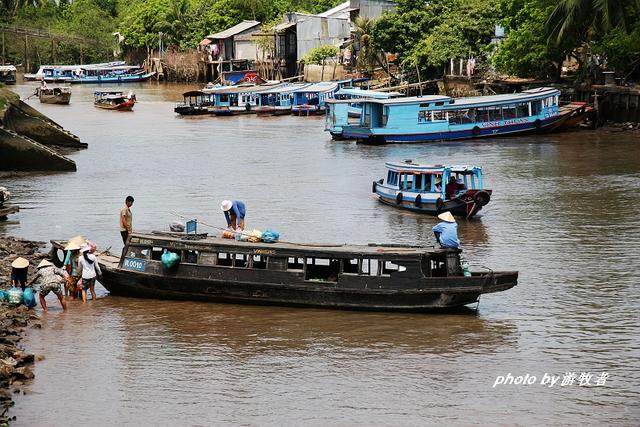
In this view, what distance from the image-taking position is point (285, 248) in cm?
1908

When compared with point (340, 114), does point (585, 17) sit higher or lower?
higher

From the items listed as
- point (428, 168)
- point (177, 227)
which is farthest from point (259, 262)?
point (428, 168)

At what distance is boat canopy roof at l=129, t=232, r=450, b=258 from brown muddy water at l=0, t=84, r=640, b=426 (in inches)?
42.0

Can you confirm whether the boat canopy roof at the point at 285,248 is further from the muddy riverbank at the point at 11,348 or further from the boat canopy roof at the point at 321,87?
the boat canopy roof at the point at 321,87

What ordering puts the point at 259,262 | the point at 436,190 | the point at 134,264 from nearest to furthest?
the point at 259,262
the point at 134,264
the point at 436,190

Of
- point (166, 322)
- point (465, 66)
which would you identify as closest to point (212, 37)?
point (465, 66)

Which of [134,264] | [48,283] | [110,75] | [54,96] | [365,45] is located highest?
[365,45]

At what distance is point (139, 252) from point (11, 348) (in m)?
3.69

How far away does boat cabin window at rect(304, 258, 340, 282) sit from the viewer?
1917 cm

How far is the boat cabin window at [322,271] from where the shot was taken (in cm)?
1917

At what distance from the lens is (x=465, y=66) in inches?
2313

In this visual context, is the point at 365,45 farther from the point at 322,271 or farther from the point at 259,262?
the point at 322,271

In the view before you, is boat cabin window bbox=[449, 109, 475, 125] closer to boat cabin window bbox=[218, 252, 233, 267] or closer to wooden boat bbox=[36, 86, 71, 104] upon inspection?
boat cabin window bbox=[218, 252, 233, 267]

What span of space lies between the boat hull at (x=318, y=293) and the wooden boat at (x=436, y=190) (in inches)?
363
